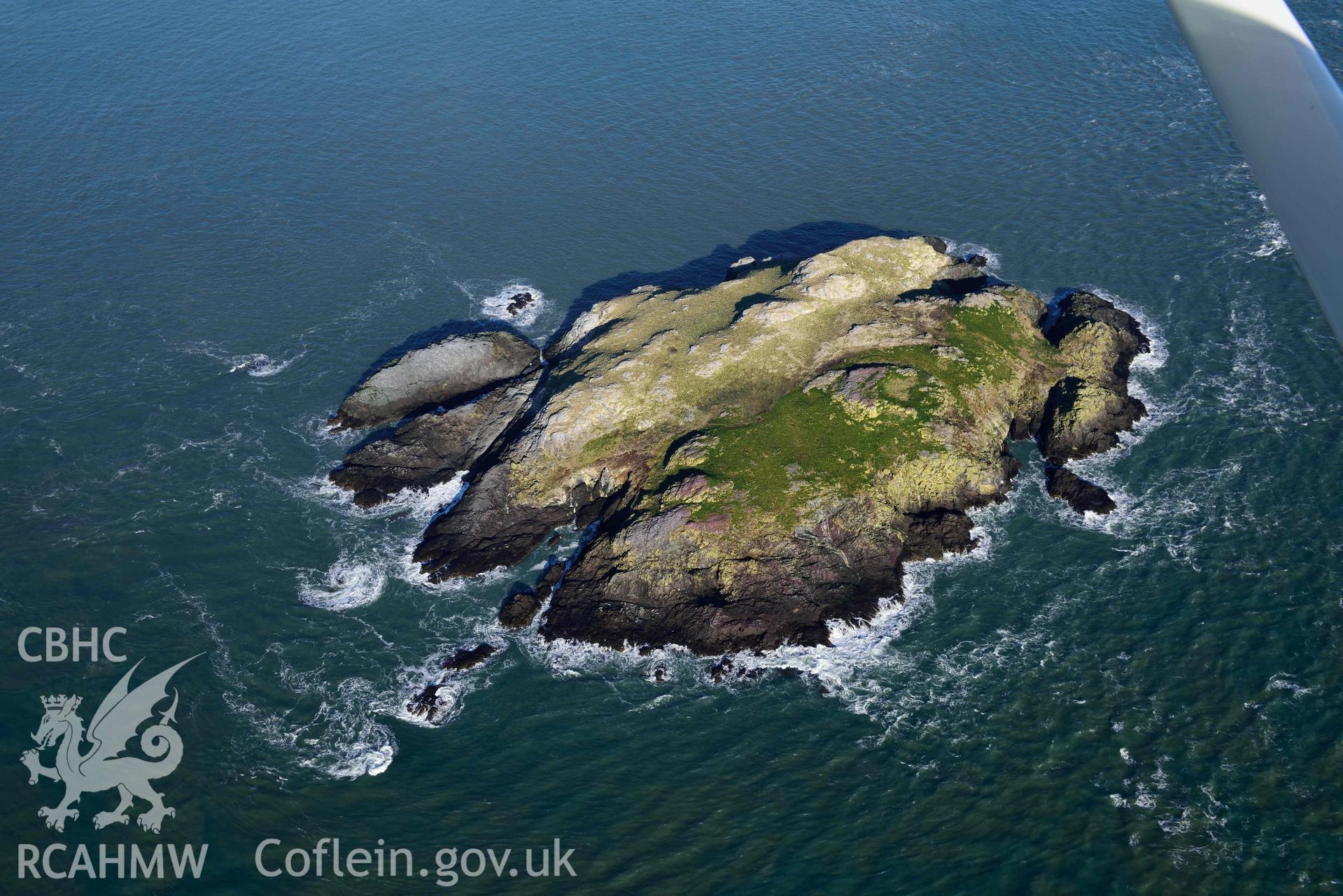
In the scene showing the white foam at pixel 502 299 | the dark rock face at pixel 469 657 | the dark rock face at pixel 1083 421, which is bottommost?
the dark rock face at pixel 469 657

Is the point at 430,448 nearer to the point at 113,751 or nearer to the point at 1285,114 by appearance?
the point at 113,751

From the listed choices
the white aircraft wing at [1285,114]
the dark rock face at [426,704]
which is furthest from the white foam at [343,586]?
the white aircraft wing at [1285,114]

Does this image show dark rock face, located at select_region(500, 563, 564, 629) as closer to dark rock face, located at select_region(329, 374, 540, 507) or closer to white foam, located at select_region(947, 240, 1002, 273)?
dark rock face, located at select_region(329, 374, 540, 507)

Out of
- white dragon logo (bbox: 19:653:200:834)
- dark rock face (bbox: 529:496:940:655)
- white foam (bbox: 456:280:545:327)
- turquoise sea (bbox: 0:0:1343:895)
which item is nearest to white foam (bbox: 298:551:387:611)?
turquoise sea (bbox: 0:0:1343:895)

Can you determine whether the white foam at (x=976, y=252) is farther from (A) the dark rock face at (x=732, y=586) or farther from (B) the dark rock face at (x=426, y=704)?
(B) the dark rock face at (x=426, y=704)

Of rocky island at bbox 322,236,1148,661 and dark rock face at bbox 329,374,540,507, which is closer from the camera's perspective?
rocky island at bbox 322,236,1148,661

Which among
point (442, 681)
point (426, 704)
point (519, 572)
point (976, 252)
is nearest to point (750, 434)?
point (519, 572)

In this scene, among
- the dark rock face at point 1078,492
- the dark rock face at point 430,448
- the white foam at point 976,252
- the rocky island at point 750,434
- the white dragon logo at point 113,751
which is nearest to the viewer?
the white dragon logo at point 113,751

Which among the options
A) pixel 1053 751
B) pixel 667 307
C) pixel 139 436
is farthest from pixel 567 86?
pixel 1053 751
